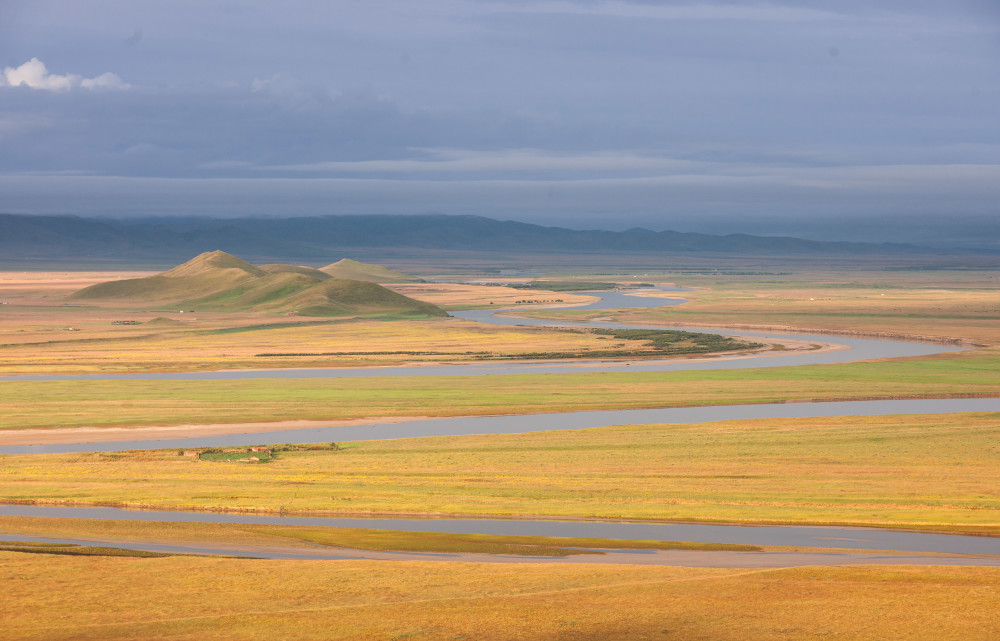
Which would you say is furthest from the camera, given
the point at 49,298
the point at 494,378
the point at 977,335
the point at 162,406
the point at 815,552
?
the point at 49,298

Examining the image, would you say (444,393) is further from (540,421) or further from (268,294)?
(268,294)

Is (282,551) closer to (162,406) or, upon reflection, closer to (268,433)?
(268,433)

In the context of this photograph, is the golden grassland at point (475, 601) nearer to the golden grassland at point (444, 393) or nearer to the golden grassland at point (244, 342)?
the golden grassland at point (444, 393)

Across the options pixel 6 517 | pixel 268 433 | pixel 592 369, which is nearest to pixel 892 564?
pixel 6 517

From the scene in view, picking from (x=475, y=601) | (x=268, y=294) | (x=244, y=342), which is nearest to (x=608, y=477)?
(x=475, y=601)

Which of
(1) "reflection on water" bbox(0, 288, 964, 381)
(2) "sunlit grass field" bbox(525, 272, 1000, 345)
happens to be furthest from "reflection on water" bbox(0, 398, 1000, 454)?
(2) "sunlit grass field" bbox(525, 272, 1000, 345)

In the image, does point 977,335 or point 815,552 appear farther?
point 977,335

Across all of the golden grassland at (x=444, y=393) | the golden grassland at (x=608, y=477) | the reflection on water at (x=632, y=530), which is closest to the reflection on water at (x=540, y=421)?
the golden grassland at (x=444, y=393)
